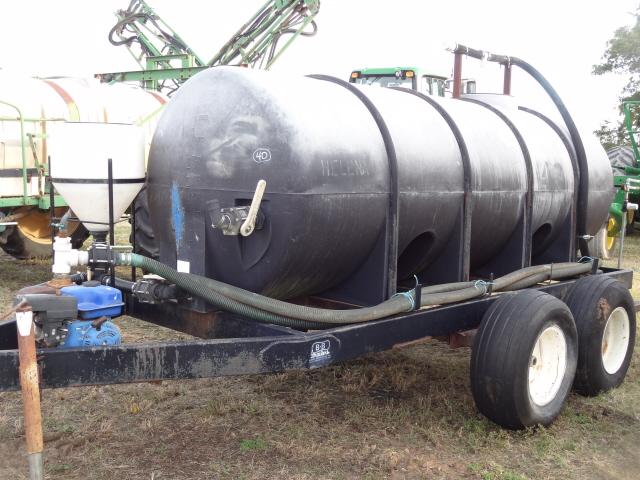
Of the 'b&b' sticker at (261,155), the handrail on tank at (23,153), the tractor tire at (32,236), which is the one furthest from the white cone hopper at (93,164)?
the tractor tire at (32,236)

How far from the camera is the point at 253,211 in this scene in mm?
3189

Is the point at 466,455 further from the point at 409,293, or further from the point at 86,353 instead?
the point at 86,353

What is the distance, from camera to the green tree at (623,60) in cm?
2302

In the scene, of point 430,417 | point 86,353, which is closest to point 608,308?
point 430,417

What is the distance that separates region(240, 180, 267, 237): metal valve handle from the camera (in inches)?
125

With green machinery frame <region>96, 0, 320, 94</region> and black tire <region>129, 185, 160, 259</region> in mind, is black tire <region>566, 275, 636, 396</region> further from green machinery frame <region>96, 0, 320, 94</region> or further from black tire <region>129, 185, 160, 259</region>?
green machinery frame <region>96, 0, 320, 94</region>

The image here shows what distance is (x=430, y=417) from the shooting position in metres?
4.20

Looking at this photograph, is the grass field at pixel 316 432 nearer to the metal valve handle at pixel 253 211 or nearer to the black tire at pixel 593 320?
the black tire at pixel 593 320

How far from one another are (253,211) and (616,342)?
300cm

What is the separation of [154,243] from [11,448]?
1.40 metres

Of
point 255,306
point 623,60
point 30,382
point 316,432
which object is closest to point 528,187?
point 316,432

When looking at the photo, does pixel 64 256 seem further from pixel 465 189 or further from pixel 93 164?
pixel 465 189

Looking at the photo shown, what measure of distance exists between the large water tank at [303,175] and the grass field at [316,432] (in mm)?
860

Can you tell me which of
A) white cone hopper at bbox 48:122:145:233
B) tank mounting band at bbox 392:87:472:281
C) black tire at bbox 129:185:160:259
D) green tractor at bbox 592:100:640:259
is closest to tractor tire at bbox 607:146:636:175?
green tractor at bbox 592:100:640:259
